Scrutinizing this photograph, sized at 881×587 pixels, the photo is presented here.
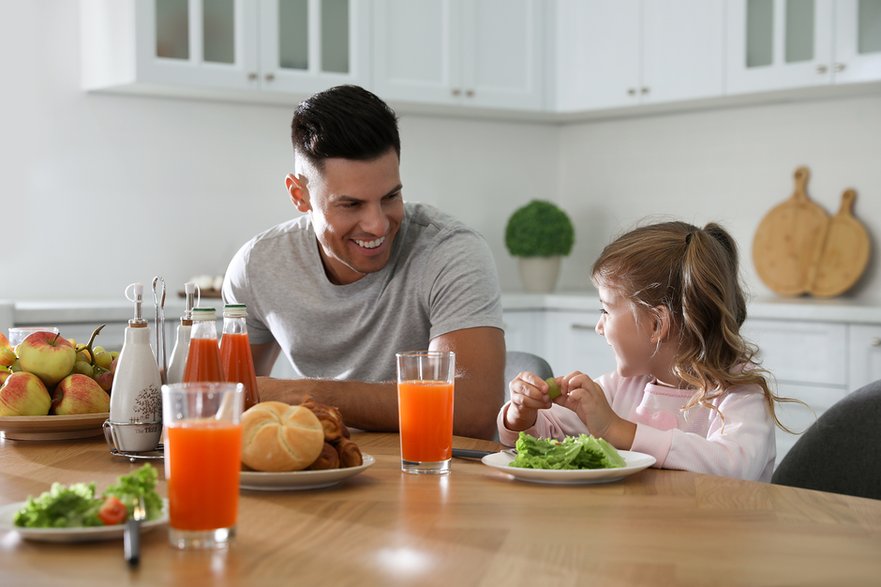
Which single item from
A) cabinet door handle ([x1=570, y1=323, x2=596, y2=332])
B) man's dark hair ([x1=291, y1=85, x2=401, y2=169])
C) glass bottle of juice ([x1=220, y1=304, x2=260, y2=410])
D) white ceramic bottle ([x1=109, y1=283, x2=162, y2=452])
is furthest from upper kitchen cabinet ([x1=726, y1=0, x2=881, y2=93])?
white ceramic bottle ([x1=109, y1=283, x2=162, y2=452])

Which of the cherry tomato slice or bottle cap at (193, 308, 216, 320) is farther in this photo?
bottle cap at (193, 308, 216, 320)

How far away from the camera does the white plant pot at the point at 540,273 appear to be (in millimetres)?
4578

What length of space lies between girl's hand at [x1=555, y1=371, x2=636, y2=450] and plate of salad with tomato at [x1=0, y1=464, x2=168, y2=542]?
71 centimetres

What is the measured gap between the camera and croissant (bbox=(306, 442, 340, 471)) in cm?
130

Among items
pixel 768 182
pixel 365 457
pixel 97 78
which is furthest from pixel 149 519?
pixel 768 182

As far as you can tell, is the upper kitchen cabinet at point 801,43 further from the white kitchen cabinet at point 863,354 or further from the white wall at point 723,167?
the white kitchen cabinet at point 863,354

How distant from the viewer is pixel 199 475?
100 cm

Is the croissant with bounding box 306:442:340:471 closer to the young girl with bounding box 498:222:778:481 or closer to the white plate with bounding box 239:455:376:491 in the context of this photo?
the white plate with bounding box 239:455:376:491

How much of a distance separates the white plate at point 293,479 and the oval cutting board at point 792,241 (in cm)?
314

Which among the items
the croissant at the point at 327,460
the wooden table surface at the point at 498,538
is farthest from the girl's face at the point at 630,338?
the croissant at the point at 327,460

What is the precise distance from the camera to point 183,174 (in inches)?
164

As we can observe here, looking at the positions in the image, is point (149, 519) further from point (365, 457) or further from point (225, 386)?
point (365, 457)

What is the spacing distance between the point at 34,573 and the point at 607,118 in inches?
165

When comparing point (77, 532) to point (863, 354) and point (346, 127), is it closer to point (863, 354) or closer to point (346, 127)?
point (346, 127)
